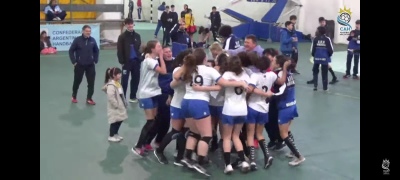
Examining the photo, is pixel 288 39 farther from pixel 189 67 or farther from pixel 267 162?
pixel 189 67

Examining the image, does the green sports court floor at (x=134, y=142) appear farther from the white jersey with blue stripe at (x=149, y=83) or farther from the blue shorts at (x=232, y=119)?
the white jersey with blue stripe at (x=149, y=83)

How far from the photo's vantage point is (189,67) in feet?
20.0

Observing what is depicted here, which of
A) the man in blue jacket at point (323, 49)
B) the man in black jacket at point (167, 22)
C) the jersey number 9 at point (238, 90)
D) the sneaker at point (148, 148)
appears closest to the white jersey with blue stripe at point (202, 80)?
the jersey number 9 at point (238, 90)

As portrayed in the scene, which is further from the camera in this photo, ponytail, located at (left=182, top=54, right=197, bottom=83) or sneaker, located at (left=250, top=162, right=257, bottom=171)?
sneaker, located at (left=250, top=162, right=257, bottom=171)

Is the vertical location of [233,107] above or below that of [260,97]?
below

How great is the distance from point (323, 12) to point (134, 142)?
Result: 58.4ft

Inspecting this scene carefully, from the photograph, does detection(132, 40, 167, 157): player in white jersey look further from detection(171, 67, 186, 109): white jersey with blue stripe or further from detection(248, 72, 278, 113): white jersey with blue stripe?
detection(248, 72, 278, 113): white jersey with blue stripe

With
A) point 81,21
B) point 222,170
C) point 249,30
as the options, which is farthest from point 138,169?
point 249,30

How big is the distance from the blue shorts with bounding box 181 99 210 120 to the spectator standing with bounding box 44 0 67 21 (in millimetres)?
13419

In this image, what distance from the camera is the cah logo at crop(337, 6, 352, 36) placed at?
22469 millimetres

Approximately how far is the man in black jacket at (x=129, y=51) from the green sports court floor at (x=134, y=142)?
70 centimetres

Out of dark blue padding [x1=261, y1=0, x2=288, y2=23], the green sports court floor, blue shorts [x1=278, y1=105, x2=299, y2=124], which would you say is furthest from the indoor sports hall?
dark blue padding [x1=261, y1=0, x2=288, y2=23]

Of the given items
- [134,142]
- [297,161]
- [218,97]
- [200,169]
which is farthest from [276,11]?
[200,169]

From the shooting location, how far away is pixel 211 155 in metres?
7.21
